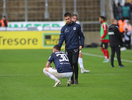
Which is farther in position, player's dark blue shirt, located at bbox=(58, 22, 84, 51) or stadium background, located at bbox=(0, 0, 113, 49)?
stadium background, located at bbox=(0, 0, 113, 49)

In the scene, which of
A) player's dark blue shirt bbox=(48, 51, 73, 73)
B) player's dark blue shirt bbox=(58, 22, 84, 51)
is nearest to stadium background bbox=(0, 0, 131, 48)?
player's dark blue shirt bbox=(58, 22, 84, 51)

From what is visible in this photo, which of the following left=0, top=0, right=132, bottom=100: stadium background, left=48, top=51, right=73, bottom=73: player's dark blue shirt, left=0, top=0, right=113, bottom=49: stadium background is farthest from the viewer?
left=0, top=0, right=113, bottom=49: stadium background

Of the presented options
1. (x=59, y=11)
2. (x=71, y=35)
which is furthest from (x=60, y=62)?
(x=59, y=11)

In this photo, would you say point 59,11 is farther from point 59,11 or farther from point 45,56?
point 45,56

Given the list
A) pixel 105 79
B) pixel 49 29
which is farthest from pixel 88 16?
pixel 105 79

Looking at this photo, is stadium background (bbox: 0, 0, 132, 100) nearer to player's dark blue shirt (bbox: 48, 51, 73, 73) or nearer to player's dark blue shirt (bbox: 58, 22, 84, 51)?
player's dark blue shirt (bbox: 48, 51, 73, 73)

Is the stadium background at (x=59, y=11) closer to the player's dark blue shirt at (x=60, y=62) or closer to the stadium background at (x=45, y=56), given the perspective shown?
the stadium background at (x=45, y=56)

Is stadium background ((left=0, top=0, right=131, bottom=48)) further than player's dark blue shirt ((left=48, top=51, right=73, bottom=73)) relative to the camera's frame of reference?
Yes

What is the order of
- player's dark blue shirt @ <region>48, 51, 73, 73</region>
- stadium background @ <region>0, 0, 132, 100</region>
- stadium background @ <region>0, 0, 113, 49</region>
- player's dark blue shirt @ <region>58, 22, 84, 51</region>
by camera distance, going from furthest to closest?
stadium background @ <region>0, 0, 113, 49</region>, player's dark blue shirt @ <region>58, 22, 84, 51</region>, player's dark blue shirt @ <region>48, 51, 73, 73</region>, stadium background @ <region>0, 0, 132, 100</region>

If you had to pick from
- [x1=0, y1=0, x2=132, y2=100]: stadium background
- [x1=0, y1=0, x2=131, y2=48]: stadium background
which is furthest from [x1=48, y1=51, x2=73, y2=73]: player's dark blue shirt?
[x1=0, y1=0, x2=131, y2=48]: stadium background

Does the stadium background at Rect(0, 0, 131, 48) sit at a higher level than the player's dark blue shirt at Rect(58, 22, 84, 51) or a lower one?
higher

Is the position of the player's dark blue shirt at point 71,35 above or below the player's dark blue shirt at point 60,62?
above

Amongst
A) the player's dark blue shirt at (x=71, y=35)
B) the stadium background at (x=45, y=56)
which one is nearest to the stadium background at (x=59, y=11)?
the stadium background at (x=45, y=56)

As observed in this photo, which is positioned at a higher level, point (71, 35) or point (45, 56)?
point (71, 35)
